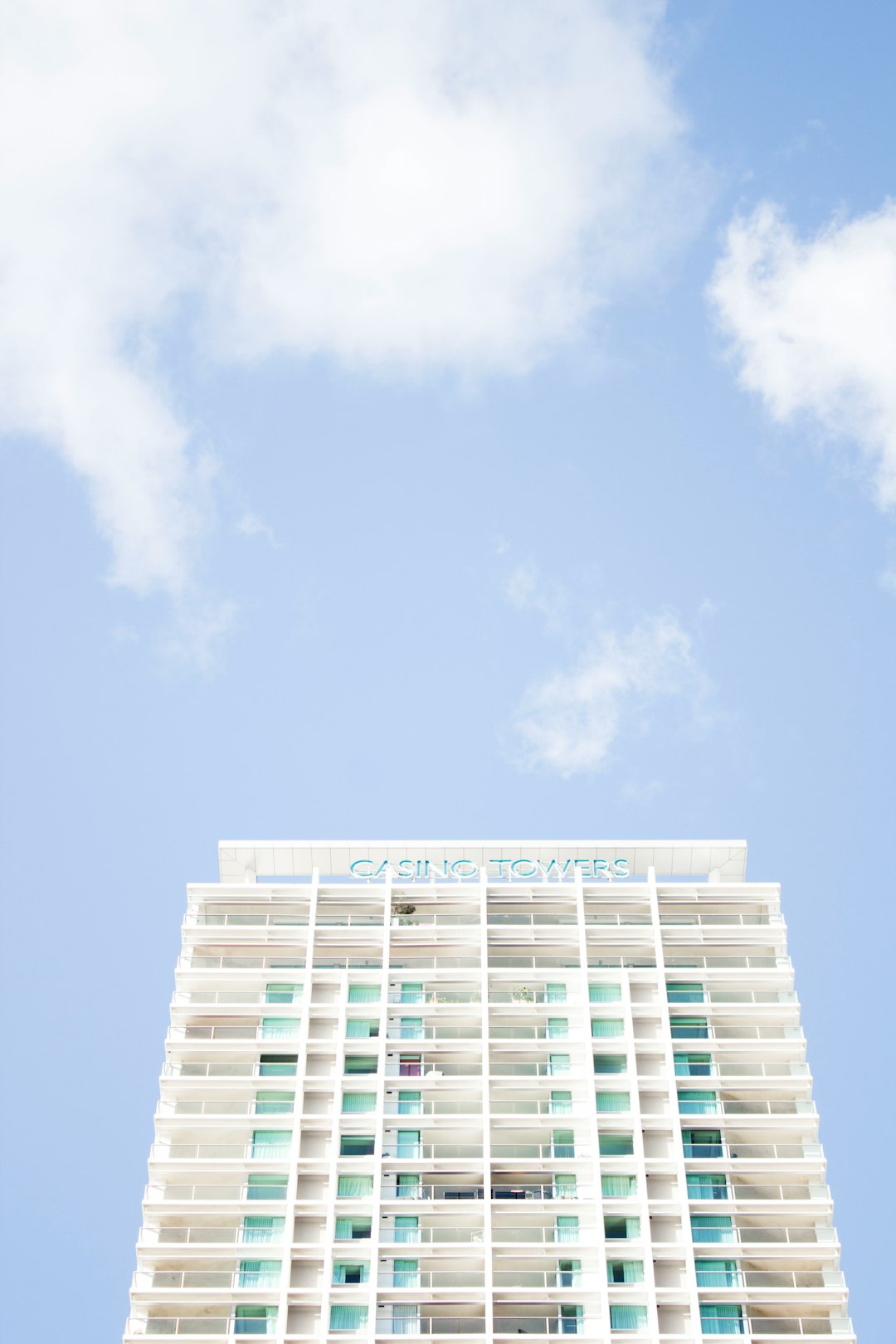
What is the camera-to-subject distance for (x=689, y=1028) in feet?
317

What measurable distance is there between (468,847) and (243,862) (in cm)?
1422

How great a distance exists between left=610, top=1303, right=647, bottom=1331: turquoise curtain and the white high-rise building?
0.10 metres

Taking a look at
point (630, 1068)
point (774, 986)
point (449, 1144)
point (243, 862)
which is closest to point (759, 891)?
point (774, 986)

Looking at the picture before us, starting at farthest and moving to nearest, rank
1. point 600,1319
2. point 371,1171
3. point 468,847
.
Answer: point 468,847 < point 371,1171 < point 600,1319

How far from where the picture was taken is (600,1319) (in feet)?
274

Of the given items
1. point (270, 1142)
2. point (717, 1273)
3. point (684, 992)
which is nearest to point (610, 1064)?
point (684, 992)

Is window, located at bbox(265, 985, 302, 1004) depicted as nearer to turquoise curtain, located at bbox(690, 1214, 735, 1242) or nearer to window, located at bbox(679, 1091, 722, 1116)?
window, located at bbox(679, 1091, 722, 1116)

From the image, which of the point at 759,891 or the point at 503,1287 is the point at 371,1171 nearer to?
the point at 503,1287

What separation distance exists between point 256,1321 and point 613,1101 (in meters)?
21.7

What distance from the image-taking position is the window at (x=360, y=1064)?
94.7 metres

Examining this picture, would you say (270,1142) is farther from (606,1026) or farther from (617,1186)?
(606,1026)

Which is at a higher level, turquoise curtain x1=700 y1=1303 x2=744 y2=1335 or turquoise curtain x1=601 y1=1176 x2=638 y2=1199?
turquoise curtain x1=601 y1=1176 x2=638 y2=1199

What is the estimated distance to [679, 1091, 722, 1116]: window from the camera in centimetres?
9188

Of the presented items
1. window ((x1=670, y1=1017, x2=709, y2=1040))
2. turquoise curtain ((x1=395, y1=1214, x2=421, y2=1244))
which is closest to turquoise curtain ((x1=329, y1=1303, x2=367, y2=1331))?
turquoise curtain ((x1=395, y1=1214, x2=421, y2=1244))
